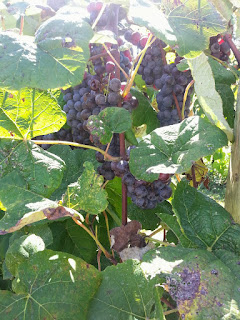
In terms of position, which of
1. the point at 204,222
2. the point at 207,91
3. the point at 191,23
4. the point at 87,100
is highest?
the point at 191,23

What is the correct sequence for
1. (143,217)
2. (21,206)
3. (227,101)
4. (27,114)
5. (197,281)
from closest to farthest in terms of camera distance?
(197,281), (21,206), (27,114), (227,101), (143,217)

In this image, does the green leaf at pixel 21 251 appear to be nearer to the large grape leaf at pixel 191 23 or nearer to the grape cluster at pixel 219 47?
the large grape leaf at pixel 191 23

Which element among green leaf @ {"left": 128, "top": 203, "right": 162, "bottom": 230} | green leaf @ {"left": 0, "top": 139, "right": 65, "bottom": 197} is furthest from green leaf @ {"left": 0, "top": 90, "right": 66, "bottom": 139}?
green leaf @ {"left": 128, "top": 203, "right": 162, "bottom": 230}

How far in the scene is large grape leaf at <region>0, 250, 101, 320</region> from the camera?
682 mm

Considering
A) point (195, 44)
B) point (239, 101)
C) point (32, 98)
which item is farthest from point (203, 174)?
point (32, 98)

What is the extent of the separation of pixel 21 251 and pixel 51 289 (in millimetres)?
126

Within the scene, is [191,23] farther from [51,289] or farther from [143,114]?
[51,289]

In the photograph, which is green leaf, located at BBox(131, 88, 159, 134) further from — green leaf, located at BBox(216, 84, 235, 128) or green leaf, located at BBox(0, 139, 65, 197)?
green leaf, located at BBox(0, 139, 65, 197)

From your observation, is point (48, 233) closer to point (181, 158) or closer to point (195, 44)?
point (181, 158)

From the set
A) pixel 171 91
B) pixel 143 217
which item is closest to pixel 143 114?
pixel 171 91

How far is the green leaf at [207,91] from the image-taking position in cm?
75

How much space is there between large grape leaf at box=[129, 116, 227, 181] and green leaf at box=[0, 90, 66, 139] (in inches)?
9.2

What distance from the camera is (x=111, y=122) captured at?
0.83 metres

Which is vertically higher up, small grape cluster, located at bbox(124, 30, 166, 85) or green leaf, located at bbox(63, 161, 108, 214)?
small grape cluster, located at bbox(124, 30, 166, 85)
